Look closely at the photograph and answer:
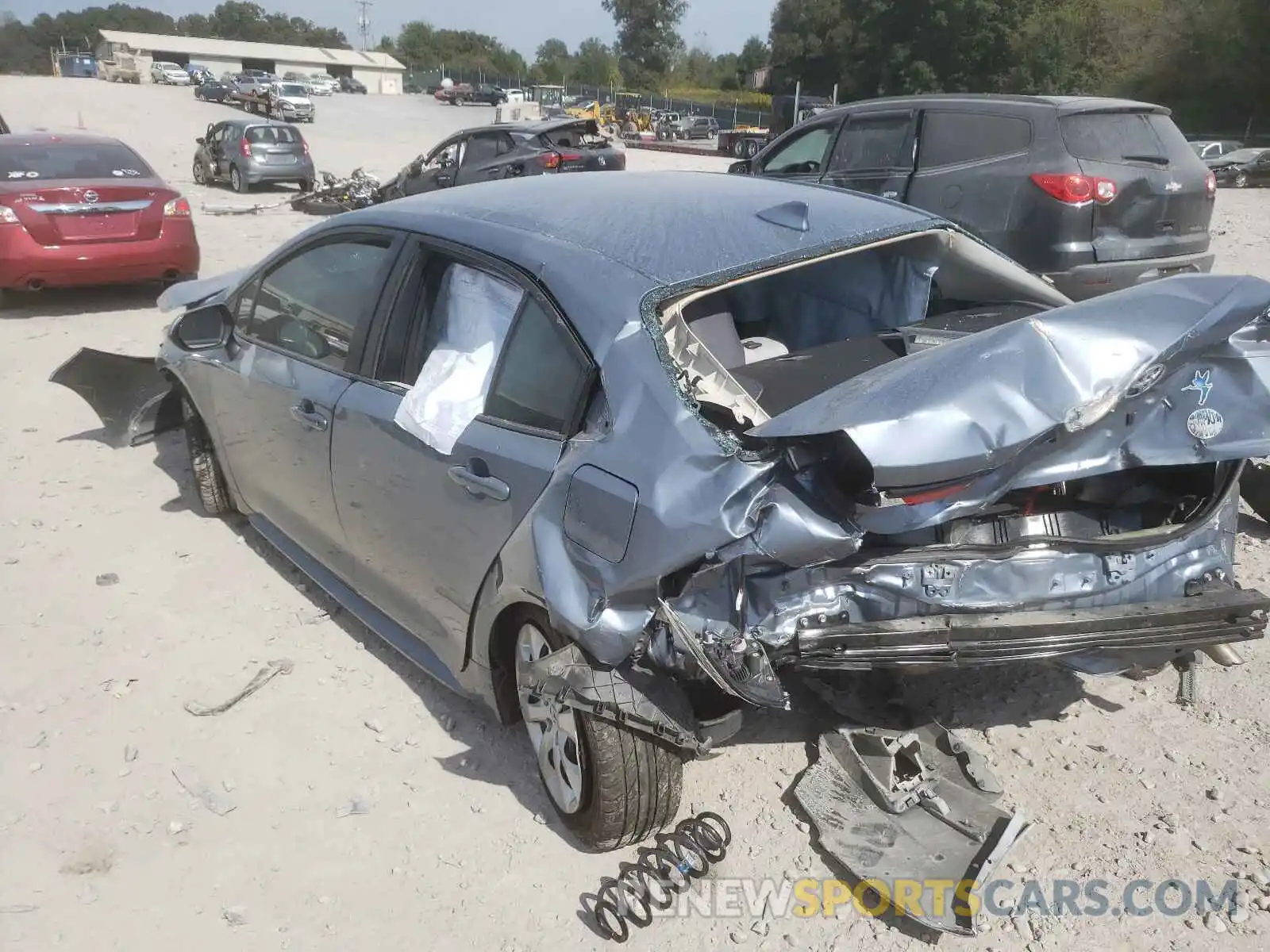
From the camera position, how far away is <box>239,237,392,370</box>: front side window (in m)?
3.61

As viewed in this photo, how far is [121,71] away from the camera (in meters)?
64.3

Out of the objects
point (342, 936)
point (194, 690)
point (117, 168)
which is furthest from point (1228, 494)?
point (117, 168)

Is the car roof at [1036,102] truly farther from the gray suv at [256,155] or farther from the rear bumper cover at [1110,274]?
the gray suv at [256,155]

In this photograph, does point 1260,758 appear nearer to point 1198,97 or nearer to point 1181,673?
point 1181,673

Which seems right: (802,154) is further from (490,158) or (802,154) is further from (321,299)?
(490,158)

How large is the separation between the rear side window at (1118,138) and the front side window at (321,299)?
539 cm

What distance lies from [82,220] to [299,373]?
678 centimetres

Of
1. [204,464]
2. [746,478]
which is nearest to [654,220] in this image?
[746,478]

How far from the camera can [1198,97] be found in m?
39.0

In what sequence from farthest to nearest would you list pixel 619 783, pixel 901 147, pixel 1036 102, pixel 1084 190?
pixel 901 147, pixel 1036 102, pixel 1084 190, pixel 619 783

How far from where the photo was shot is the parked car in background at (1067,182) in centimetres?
692

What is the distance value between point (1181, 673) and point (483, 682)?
2.25m

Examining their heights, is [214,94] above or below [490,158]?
above

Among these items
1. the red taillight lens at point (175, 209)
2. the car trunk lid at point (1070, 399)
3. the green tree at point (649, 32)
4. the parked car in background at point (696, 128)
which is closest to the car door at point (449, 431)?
the car trunk lid at point (1070, 399)
